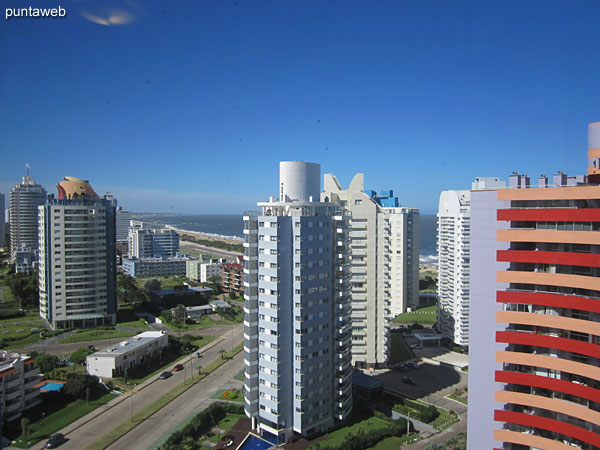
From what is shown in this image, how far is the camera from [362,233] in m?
25.4

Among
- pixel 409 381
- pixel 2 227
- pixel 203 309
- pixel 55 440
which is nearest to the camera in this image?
pixel 55 440

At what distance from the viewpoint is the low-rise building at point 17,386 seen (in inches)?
760

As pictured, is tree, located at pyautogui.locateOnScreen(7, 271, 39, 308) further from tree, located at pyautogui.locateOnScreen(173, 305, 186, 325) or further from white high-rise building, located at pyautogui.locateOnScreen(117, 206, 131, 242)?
white high-rise building, located at pyautogui.locateOnScreen(117, 206, 131, 242)

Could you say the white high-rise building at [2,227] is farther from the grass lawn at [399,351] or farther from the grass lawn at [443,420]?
the grass lawn at [443,420]

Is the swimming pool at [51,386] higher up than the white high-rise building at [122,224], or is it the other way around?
the white high-rise building at [122,224]

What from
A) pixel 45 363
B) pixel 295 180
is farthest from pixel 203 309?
pixel 295 180

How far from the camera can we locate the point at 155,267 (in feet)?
192

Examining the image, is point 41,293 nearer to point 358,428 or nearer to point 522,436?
point 358,428

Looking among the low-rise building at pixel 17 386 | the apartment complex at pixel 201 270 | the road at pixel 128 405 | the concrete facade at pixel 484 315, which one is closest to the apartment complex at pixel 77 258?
the road at pixel 128 405

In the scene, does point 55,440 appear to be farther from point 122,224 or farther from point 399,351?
point 122,224

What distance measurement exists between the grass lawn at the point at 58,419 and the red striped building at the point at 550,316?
17.2 m

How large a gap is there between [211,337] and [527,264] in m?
25.9

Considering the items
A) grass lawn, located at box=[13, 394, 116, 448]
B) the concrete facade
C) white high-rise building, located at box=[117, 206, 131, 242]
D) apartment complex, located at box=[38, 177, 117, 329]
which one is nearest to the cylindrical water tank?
the concrete facade

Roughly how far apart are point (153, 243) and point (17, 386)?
53267mm
